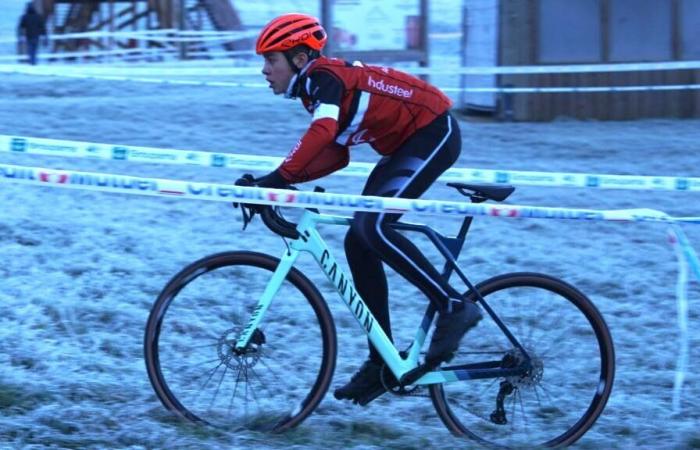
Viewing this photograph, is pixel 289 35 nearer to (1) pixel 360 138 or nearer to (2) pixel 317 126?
(2) pixel 317 126

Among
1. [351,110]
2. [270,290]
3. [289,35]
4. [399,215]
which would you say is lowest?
[270,290]

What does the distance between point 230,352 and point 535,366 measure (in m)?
1.27

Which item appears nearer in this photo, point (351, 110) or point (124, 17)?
point (351, 110)

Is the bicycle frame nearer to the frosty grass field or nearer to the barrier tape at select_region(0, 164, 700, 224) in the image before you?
the barrier tape at select_region(0, 164, 700, 224)

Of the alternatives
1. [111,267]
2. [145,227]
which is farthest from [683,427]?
[145,227]

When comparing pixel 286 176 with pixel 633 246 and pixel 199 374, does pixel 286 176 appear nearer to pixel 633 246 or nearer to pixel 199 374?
pixel 199 374

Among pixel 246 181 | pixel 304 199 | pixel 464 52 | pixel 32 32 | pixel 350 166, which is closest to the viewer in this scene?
pixel 246 181

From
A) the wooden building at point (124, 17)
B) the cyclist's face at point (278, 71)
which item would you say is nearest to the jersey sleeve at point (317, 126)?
Result: the cyclist's face at point (278, 71)

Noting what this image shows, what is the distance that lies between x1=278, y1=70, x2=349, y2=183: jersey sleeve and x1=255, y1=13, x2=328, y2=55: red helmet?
153mm

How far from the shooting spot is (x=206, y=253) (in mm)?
7449

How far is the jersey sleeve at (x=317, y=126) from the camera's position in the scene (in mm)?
4145

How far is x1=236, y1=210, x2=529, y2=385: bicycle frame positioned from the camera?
174 inches

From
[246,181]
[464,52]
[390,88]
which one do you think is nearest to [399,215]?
[390,88]

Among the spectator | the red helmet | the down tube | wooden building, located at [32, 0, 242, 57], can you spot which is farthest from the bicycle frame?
wooden building, located at [32, 0, 242, 57]
